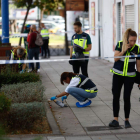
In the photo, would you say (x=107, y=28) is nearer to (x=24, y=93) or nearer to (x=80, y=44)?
(x=80, y=44)

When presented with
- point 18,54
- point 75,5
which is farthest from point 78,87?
point 75,5

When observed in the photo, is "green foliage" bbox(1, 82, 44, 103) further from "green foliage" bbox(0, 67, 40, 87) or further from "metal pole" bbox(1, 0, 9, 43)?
"metal pole" bbox(1, 0, 9, 43)

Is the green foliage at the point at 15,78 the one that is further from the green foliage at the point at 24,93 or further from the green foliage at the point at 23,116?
the green foliage at the point at 23,116

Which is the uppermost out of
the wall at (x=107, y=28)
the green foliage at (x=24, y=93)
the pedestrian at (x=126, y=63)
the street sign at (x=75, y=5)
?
the street sign at (x=75, y=5)

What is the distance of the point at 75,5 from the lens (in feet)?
54.7

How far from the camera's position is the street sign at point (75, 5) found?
1655 centimetres

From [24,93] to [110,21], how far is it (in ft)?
30.7

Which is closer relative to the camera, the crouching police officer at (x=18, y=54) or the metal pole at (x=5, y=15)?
the crouching police officer at (x=18, y=54)

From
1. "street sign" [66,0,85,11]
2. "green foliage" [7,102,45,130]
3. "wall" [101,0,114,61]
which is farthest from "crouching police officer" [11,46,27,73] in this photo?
"street sign" [66,0,85,11]

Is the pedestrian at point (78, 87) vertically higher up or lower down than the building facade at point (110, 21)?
lower down

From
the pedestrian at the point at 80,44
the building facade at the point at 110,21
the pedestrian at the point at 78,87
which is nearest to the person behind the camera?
the pedestrian at the point at 78,87

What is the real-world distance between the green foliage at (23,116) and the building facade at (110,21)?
6565 mm

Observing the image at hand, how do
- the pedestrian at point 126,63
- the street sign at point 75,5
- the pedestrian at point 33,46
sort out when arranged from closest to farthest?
the pedestrian at point 126,63
the pedestrian at point 33,46
the street sign at point 75,5

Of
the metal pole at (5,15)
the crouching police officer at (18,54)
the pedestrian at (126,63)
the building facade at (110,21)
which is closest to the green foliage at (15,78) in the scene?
the crouching police officer at (18,54)
